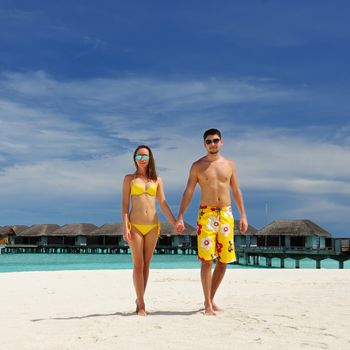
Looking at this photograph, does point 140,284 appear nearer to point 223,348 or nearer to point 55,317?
point 55,317

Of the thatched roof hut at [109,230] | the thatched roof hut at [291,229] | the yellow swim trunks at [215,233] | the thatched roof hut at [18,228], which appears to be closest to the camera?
the yellow swim trunks at [215,233]

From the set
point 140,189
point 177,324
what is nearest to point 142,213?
point 140,189

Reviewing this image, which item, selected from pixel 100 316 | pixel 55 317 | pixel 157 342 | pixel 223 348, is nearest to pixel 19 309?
pixel 55 317

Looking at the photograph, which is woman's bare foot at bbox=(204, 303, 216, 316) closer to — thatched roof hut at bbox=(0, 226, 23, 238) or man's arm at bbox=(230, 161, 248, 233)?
man's arm at bbox=(230, 161, 248, 233)

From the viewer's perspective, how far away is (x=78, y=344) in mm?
4816

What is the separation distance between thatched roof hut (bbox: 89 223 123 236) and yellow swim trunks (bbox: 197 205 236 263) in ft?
210

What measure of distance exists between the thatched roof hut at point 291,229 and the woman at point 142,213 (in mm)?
43393

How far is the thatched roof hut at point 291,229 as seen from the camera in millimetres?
48688

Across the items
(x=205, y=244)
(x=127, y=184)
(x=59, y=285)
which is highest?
(x=127, y=184)

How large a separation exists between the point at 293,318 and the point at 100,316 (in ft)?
7.57

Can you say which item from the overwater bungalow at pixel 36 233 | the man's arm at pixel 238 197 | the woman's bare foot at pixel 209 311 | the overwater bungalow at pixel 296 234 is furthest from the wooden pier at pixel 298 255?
the overwater bungalow at pixel 36 233

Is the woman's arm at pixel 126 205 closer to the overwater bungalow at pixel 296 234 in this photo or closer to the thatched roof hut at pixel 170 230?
the overwater bungalow at pixel 296 234

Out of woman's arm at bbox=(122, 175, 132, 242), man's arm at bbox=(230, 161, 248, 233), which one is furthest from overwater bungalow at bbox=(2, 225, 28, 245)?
man's arm at bbox=(230, 161, 248, 233)

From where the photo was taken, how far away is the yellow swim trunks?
6047 mm
